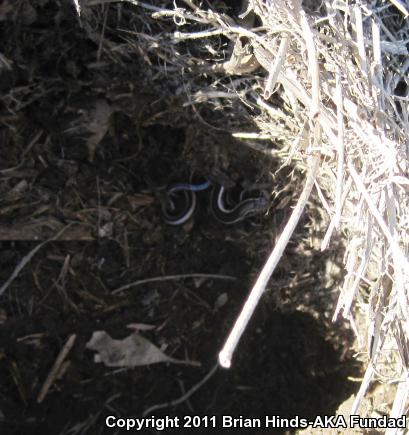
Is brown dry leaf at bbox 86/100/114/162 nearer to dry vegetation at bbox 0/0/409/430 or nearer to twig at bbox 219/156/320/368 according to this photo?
dry vegetation at bbox 0/0/409/430

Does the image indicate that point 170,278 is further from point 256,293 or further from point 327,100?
point 256,293

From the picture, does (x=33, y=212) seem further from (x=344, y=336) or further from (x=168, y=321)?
(x=344, y=336)

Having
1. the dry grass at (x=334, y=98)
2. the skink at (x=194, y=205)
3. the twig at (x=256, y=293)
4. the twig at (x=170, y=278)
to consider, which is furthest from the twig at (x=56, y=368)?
the twig at (x=256, y=293)

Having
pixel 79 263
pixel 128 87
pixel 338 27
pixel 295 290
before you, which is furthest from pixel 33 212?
pixel 338 27

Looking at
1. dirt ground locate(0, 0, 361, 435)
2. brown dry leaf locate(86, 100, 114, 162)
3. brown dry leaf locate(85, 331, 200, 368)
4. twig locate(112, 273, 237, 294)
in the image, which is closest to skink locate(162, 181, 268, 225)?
dirt ground locate(0, 0, 361, 435)

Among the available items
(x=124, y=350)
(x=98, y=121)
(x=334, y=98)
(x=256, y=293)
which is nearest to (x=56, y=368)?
(x=124, y=350)
